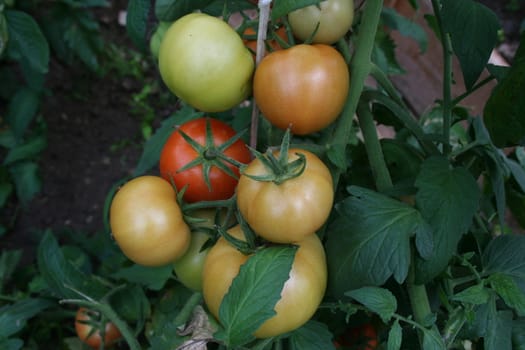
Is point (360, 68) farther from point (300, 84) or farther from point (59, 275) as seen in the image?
point (59, 275)

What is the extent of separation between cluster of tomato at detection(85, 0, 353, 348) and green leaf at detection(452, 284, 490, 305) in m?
0.15

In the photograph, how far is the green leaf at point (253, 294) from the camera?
48cm

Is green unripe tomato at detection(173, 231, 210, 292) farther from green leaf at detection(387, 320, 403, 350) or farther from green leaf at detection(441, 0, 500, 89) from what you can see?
green leaf at detection(441, 0, 500, 89)

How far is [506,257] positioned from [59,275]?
74 cm

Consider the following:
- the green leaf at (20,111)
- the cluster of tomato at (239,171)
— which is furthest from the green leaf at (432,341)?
the green leaf at (20,111)

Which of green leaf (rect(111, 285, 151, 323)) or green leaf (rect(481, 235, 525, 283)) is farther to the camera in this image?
green leaf (rect(111, 285, 151, 323))

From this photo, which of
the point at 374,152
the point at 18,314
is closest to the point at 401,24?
the point at 374,152

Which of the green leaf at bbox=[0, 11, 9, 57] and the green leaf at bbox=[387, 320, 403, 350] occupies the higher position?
the green leaf at bbox=[0, 11, 9, 57]

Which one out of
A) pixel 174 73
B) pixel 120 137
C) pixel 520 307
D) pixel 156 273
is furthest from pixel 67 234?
pixel 520 307

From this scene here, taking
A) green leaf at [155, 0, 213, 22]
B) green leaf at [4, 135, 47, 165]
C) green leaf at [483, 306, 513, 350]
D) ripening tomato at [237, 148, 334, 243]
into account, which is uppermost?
green leaf at [155, 0, 213, 22]

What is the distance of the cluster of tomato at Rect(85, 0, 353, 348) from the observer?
1.60 feet

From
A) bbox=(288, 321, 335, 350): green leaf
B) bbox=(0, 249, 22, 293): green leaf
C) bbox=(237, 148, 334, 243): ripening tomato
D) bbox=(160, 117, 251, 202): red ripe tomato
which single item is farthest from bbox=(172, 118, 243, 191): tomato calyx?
bbox=(0, 249, 22, 293): green leaf

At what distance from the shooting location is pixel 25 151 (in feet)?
5.09

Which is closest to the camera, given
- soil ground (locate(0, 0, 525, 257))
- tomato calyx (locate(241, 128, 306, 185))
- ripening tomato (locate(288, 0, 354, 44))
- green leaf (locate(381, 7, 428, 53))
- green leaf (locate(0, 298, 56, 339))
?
tomato calyx (locate(241, 128, 306, 185))
